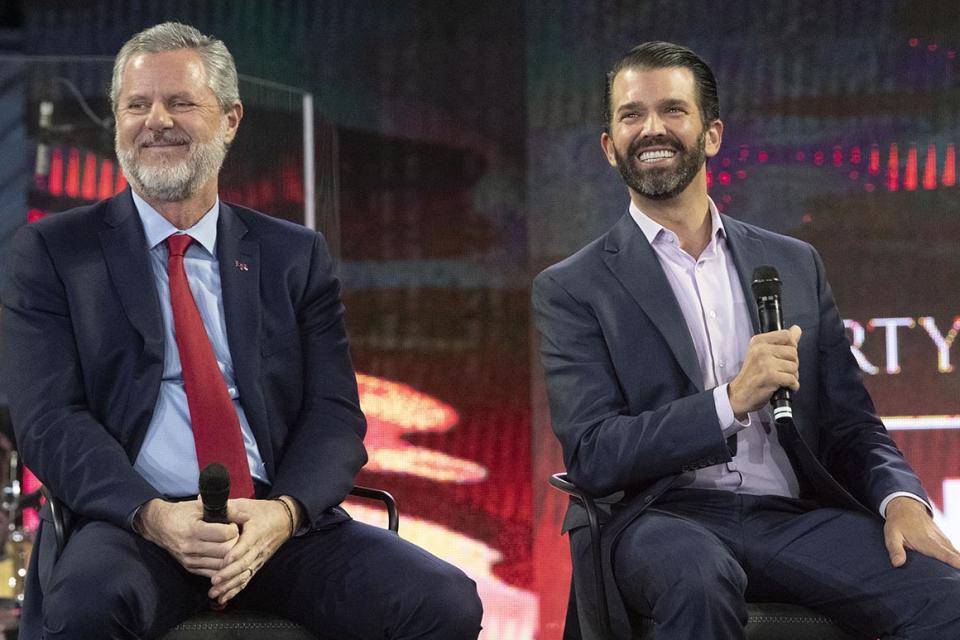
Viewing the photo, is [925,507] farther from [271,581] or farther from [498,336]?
[498,336]

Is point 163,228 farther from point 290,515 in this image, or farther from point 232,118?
point 290,515

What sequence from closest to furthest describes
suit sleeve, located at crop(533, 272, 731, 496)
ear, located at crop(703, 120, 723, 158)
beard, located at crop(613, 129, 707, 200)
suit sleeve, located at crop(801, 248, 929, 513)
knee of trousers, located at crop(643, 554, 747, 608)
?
1. knee of trousers, located at crop(643, 554, 747, 608)
2. suit sleeve, located at crop(533, 272, 731, 496)
3. suit sleeve, located at crop(801, 248, 929, 513)
4. beard, located at crop(613, 129, 707, 200)
5. ear, located at crop(703, 120, 723, 158)

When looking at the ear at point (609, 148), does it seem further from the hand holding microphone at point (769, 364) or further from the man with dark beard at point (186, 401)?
the man with dark beard at point (186, 401)

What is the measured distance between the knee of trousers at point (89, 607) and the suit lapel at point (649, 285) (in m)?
1.25

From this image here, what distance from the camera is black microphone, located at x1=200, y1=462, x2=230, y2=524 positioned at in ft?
7.21

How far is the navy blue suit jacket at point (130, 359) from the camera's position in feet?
8.23

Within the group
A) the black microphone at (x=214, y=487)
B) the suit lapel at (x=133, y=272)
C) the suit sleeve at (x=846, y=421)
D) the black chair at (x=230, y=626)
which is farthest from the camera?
the suit sleeve at (x=846, y=421)

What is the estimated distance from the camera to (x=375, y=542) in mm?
2594

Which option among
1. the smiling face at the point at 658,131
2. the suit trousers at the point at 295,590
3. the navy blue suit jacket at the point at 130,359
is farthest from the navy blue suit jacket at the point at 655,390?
the navy blue suit jacket at the point at 130,359

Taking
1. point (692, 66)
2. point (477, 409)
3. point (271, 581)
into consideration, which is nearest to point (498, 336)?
point (477, 409)

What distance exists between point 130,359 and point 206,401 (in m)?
0.19

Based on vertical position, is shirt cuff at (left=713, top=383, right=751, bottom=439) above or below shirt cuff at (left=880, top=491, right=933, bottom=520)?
above

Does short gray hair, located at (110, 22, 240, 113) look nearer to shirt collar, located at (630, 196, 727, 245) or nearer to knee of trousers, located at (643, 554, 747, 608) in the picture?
shirt collar, located at (630, 196, 727, 245)

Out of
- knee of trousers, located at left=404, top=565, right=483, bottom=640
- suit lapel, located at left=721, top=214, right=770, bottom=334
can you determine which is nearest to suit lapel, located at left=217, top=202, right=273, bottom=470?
knee of trousers, located at left=404, top=565, right=483, bottom=640
